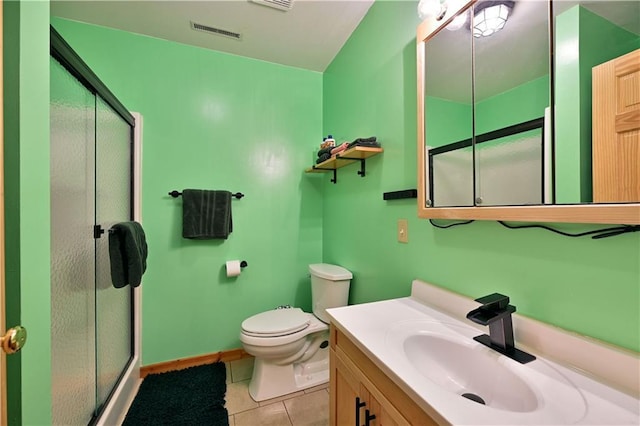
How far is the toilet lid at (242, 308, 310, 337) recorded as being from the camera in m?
1.57

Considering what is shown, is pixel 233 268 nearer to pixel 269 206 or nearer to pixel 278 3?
pixel 269 206

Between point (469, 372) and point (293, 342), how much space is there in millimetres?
1072

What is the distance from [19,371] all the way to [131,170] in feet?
4.76

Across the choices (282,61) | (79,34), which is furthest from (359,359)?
(79,34)

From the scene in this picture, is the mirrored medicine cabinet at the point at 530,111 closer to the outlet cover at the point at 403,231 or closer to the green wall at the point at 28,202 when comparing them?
the outlet cover at the point at 403,231

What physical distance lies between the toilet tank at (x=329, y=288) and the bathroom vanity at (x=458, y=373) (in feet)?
2.04

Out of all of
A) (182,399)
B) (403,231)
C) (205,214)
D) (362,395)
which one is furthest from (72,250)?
(403,231)

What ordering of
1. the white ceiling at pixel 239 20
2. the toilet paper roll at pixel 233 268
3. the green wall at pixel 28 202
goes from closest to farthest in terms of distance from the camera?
the green wall at pixel 28 202 → the white ceiling at pixel 239 20 → the toilet paper roll at pixel 233 268

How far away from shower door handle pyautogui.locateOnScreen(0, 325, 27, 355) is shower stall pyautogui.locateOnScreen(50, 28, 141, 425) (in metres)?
0.39

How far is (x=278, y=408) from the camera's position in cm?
155

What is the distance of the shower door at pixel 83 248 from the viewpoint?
96cm

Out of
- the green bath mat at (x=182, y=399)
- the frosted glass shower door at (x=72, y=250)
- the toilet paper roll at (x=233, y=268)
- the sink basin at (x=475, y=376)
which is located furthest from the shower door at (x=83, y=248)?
the sink basin at (x=475, y=376)

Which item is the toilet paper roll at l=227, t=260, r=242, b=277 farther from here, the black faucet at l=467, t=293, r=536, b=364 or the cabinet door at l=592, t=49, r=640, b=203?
the cabinet door at l=592, t=49, r=640, b=203

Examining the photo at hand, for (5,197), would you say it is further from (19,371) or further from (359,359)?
(359,359)
